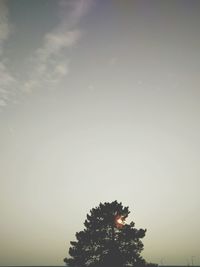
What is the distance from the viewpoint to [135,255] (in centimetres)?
4291

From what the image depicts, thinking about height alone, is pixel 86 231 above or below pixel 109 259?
above

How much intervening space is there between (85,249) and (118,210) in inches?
230

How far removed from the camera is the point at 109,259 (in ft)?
138

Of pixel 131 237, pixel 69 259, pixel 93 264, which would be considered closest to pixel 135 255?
pixel 131 237

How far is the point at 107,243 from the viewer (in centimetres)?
4297

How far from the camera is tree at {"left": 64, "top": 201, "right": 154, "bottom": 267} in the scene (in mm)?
42469

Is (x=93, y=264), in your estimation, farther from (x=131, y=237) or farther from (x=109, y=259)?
(x=131, y=237)

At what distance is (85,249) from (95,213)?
4.18 meters

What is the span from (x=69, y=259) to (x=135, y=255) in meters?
7.65

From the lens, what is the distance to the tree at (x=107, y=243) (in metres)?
42.5

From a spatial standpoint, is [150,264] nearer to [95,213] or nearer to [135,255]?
[135,255]

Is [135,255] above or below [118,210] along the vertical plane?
below

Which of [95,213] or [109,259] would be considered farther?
[95,213]

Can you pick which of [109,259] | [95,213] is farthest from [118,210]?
[109,259]
